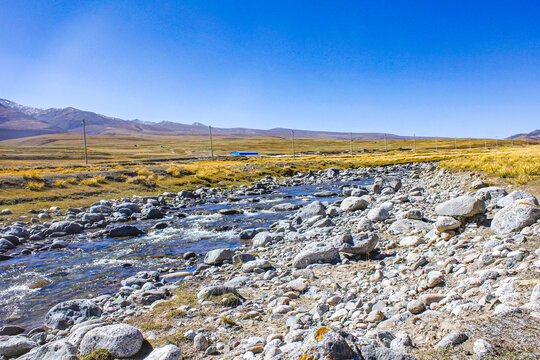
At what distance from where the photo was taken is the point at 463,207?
927cm

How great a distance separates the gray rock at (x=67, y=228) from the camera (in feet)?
60.7

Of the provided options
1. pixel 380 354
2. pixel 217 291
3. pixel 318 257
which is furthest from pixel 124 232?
pixel 380 354

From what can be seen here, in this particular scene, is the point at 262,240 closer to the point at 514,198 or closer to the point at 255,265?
the point at 255,265

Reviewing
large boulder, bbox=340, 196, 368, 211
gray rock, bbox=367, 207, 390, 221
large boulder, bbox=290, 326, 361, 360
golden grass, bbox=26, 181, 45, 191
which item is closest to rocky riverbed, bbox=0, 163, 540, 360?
large boulder, bbox=290, 326, 361, 360

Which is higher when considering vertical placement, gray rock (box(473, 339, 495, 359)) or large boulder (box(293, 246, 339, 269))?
gray rock (box(473, 339, 495, 359))

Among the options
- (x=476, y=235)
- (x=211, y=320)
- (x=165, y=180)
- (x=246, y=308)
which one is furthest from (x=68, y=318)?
(x=165, y=180)

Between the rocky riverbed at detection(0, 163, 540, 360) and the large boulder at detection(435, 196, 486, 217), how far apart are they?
3 cm

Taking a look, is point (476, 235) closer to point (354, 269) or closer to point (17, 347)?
point (354, 269)

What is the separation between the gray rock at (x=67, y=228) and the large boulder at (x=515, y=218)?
20132mm

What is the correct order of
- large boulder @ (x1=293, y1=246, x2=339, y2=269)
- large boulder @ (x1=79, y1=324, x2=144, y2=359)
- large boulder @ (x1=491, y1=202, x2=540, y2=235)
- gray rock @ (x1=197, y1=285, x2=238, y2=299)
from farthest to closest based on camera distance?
large boulder @ (x1=293, y1=246, x2=339, y2=269)
gray rock @ (x1=197, y1=285, x2=238, y2=299)
large boulder @ (x1=491, y1=202, x2=540, y2=235)
large boulder @ (x1=79, y1=324, x2=144, y2=359)

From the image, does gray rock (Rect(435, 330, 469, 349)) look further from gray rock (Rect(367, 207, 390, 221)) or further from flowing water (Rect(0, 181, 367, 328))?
gray rock (Rect(367, 207, 390, 221))

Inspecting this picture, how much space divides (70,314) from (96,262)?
5813mm

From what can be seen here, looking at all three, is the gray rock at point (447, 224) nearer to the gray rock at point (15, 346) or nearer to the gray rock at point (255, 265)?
the gray rock at point (255, 265)

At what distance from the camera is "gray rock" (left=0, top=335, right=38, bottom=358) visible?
6.39 metres
